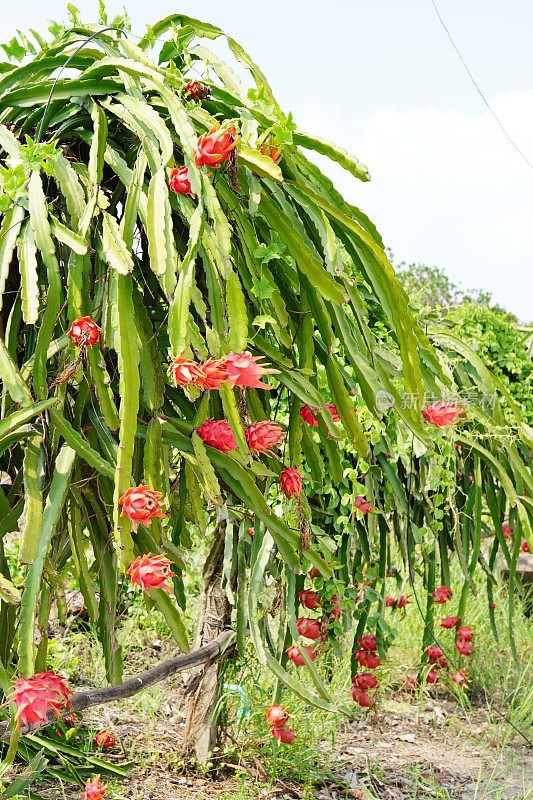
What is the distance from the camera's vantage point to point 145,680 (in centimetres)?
218

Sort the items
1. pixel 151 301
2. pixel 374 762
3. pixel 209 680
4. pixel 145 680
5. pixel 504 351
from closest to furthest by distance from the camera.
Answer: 1. pixel 151 301
2. pixel 145 680
3. pixel 209 680
4. pixel 374 762
5. pixel 504 351

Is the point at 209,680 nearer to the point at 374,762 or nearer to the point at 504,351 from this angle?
the point at 374,762

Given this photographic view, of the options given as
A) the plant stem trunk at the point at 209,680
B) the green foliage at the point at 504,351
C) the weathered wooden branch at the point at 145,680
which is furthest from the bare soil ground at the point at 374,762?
the green foliage at the point at 504,351

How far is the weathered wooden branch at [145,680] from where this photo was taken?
6.25ft

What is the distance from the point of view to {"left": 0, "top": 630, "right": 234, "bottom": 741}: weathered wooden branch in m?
1.91

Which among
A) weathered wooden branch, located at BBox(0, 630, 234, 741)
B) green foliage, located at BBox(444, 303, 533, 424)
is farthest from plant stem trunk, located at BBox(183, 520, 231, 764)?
green foliage, located at BBox(444, 303, 533, 424)

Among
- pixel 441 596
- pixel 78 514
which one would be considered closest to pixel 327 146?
pixel 78 514

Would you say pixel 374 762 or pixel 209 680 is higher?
pixel 209 680

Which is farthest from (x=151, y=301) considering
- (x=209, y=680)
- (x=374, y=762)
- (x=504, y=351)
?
(x=504, y=351)

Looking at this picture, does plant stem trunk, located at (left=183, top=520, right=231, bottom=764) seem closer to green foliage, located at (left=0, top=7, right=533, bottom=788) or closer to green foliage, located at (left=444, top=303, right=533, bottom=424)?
green foliage, located at (left=0, top=7, right=533, bottom=788)

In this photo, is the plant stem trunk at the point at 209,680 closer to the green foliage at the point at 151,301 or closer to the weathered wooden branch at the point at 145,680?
the weathered wooden branch at the point at 145,680

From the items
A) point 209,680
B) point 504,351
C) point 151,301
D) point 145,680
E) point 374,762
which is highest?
point 504,351

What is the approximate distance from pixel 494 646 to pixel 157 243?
3.14 m

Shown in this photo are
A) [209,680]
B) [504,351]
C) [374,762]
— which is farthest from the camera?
[504,351]
